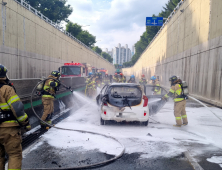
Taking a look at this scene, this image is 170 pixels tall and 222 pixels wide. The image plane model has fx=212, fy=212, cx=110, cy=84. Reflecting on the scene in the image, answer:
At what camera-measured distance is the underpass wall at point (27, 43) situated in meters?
17.5

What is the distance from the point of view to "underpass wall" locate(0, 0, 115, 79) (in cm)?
1745

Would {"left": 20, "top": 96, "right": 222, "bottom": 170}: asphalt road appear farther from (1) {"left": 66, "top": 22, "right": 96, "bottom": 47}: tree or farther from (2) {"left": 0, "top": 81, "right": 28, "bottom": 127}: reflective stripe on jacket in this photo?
(1) {"left": 66, "top": 22, "right": 96, "bottom": 47}: tree

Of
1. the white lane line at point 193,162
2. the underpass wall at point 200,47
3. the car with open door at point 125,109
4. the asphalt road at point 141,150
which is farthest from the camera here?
the underpass wall at point 200,47

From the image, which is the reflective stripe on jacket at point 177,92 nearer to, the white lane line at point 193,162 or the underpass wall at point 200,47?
the white lane line at point 193,162

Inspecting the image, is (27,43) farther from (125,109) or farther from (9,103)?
(9,103)

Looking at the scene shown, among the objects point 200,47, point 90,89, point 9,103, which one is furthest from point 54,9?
point 9,103

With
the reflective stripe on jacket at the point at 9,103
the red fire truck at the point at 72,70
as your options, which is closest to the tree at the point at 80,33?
the red fire truck at the point at 72,70

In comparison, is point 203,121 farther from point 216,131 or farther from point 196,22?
point 196,22

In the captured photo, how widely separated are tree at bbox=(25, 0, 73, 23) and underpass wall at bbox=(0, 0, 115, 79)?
18674mm

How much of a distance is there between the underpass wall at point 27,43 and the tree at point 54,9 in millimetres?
18674

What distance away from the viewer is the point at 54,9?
2007 inches

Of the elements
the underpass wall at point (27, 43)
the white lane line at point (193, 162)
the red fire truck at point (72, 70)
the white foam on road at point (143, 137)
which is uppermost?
the underpass wall at point (27, 43)

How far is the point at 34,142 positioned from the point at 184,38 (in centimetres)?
1710

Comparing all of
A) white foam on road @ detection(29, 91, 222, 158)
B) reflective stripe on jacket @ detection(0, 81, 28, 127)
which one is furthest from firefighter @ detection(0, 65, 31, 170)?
white foam on road @ detection(29, 91, 222, 158)
